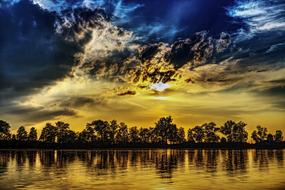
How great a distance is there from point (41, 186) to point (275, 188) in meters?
17.4

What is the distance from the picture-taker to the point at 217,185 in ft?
119

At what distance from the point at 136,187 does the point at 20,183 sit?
9.59 meters

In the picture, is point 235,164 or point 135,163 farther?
point 135,163

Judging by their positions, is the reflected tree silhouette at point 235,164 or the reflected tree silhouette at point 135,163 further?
the reflected tree silhouette at point 235,164

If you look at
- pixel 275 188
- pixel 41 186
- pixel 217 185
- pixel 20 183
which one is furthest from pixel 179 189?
pixel 20 183

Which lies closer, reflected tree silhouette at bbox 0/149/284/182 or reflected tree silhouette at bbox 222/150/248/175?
reflected tree silhouette at bbox 0/149/284/182

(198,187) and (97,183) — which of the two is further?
(97,183)

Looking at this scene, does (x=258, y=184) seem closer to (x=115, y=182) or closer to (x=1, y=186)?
(x=115, y=182)

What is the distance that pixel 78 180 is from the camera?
3981 cm

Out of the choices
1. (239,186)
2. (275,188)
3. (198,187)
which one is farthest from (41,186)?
(275,188)

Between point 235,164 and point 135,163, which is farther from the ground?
point 135,163

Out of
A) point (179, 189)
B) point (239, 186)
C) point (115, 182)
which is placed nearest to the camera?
point (179, 189)

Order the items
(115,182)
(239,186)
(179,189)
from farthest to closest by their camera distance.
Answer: (115,182)
(239,186)
(179,189)

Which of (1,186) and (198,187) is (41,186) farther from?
(198,187)
